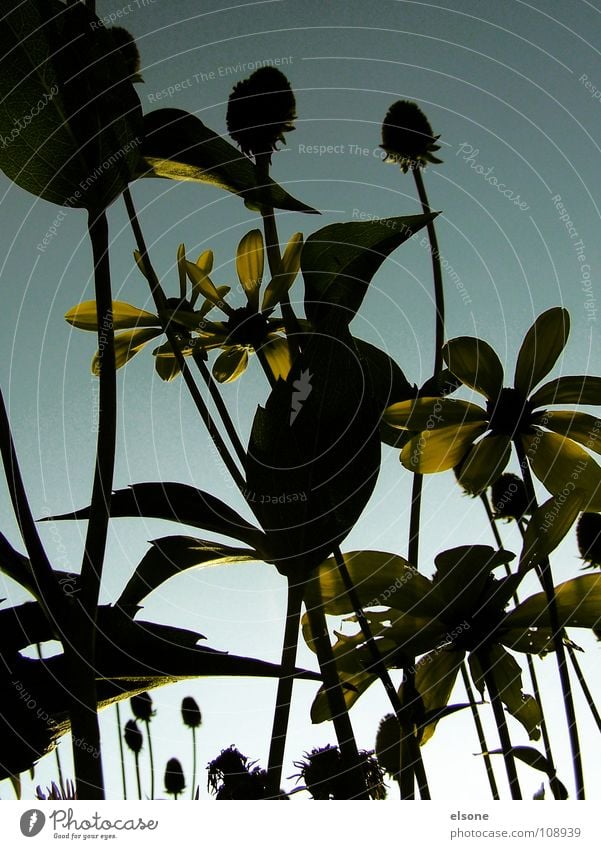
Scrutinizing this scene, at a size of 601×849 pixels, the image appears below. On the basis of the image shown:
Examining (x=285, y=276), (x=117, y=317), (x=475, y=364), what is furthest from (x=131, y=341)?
(x=475, y=364)

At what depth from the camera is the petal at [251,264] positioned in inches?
24.8

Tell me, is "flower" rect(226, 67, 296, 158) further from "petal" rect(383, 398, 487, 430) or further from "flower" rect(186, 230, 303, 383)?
"petal" rect(383, 398, 487, 430)

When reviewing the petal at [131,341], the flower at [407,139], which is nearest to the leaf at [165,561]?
the petal at [131,341]

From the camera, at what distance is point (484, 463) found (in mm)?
481

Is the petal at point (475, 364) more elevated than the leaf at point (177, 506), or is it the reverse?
the petal at point (475, 364)

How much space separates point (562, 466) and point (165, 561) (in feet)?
0.88

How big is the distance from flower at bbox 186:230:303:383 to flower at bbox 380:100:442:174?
25 centimetres

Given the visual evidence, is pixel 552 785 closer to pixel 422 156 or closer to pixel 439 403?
pixel 439 403

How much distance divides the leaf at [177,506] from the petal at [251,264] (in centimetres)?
34

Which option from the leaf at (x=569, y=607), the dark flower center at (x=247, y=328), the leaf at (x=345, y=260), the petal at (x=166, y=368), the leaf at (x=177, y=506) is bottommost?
the leaf at (x=569, y=607)

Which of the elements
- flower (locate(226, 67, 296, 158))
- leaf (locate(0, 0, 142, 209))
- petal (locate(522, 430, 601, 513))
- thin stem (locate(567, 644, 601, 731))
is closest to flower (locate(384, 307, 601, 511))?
petal (locate(522, 430, 601, 513))

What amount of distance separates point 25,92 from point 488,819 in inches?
14.5

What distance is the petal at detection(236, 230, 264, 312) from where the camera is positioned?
630mm

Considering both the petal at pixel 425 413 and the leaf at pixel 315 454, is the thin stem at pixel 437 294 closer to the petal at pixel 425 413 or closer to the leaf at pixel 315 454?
the petal at pixel 425 413
